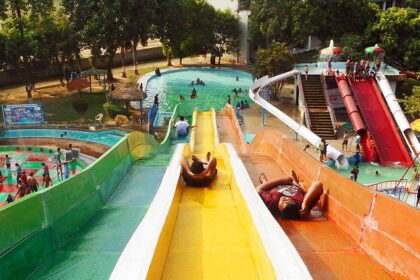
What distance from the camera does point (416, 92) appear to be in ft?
63.8

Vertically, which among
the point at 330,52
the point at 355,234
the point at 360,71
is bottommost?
the point at 355,234

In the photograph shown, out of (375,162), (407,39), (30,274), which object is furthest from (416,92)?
(30,274)

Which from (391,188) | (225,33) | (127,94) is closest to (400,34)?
(225,33)

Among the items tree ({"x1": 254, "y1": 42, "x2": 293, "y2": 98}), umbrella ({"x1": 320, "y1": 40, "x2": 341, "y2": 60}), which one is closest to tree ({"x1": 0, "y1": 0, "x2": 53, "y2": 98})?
tree ({"x1": 254, "y1": 42, "x2": 293, "y2": 98})

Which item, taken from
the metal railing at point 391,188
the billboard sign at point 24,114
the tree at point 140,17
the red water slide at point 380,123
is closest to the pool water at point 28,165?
the billboard sign at point 24,114

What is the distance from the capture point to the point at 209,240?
4.84 metres

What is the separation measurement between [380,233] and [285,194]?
1554 mm

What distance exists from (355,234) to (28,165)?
16.3 metres

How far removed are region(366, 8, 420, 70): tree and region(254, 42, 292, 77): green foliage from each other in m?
7.48

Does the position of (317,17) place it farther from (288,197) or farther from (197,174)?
(288,197)

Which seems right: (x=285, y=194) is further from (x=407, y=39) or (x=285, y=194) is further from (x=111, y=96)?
(x=407, y=39)

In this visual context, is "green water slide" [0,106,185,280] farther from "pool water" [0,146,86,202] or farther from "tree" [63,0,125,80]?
"tree" [63,0,125,80]

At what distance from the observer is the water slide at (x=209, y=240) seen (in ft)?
12.1

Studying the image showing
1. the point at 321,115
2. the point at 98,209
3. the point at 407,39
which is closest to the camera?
the point at 98,209
